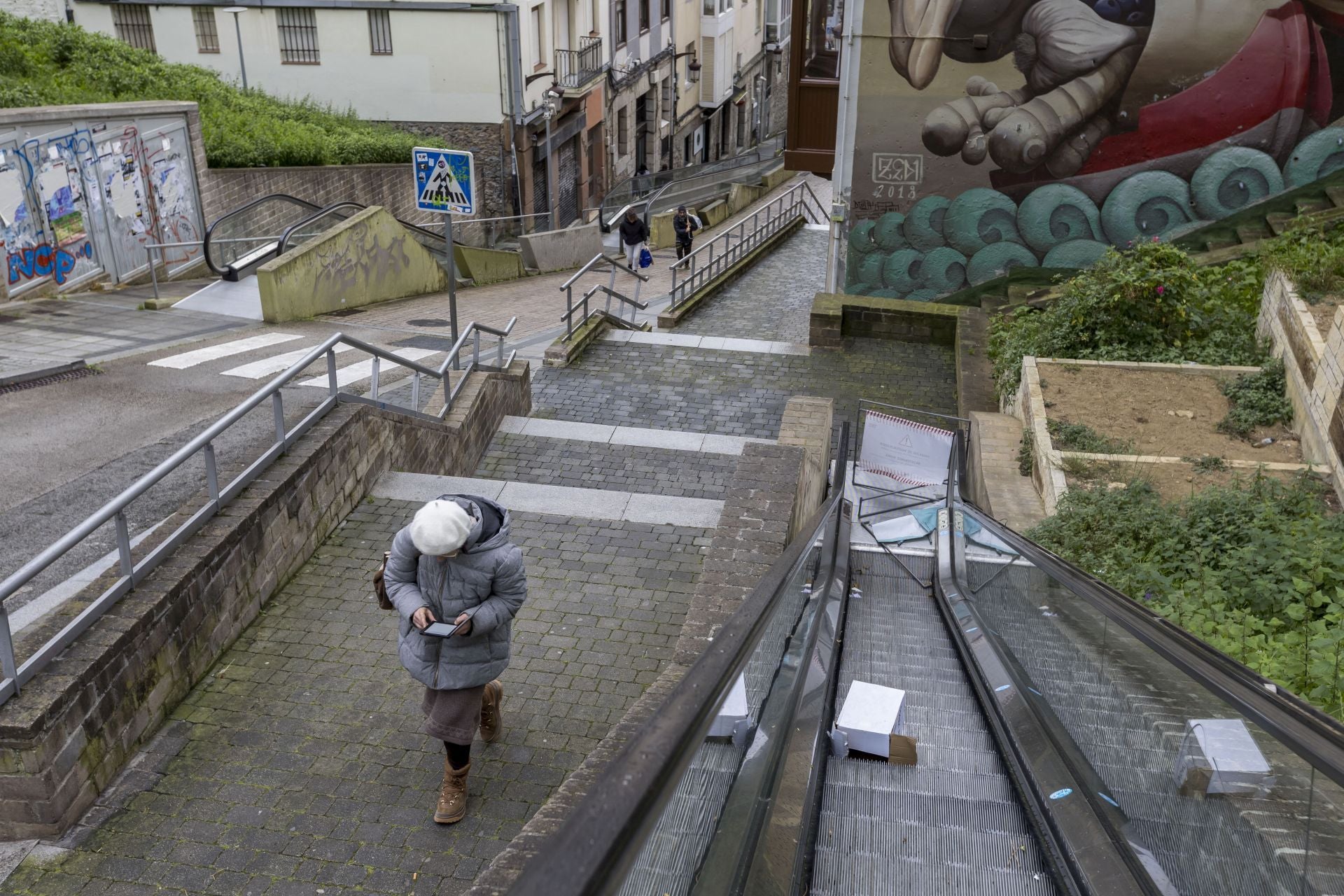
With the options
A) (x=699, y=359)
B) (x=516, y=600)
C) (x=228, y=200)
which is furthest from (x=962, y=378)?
(x=228, y=200)

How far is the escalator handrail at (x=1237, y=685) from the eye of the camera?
240 cm

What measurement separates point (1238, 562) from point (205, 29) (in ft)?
93.6

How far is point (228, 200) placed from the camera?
19547mm

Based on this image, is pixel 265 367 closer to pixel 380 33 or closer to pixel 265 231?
pixel 265 231

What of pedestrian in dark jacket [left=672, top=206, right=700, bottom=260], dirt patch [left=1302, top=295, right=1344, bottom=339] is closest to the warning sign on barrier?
dirt patch [left=1302, top=295, right=1344, bottom=339]

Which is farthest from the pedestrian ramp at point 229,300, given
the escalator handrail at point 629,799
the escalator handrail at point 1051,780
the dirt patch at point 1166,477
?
the escalator handrail at point 629,799

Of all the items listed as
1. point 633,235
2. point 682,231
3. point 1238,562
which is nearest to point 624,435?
point 1238,562

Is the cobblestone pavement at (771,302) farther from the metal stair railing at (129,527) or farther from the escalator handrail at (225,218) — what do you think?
the metal stair railing at (129,527)

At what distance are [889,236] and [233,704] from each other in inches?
521

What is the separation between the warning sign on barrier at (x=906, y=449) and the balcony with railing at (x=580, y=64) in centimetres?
2412

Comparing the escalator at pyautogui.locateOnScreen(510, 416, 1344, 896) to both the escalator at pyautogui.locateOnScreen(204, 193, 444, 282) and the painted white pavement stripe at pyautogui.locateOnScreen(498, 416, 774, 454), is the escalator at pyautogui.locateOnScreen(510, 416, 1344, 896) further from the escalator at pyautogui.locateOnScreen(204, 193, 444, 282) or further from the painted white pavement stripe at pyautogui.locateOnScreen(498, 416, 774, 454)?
the escalator at pyautogui.locateOnScreen(204, 193, 444, 282)

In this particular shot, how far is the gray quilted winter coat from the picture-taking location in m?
4.61

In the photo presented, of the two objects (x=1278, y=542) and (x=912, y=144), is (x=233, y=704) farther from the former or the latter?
(x=912, y=144)

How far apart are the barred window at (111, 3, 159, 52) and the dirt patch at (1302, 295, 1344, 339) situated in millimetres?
26886
